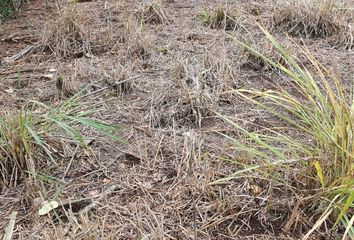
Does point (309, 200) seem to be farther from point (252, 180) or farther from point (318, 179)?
point (252, 180)

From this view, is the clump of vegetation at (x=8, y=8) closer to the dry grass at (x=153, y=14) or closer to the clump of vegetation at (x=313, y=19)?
the dry grass at (x=153, y=14)

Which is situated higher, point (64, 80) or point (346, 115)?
point (346, 115)

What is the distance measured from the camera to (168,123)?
2002 millimetres

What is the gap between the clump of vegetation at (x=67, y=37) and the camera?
2689mm

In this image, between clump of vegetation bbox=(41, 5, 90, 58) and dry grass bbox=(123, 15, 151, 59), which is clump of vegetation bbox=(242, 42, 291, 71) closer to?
dry grass bbox=(123, 15, 151, 59)

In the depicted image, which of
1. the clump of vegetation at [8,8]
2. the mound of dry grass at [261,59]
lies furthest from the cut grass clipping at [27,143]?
the clump of vegetation at [8,8]

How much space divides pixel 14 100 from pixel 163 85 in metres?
0.79

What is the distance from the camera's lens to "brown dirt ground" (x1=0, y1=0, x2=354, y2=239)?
1.44 meters

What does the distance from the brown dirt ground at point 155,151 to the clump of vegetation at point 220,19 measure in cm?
8

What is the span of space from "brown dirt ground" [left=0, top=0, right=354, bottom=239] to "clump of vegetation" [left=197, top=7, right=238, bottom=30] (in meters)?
0.08

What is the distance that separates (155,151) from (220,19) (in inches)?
63.9

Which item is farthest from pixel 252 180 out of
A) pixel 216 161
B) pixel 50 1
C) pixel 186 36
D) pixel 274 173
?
pixel 50 1

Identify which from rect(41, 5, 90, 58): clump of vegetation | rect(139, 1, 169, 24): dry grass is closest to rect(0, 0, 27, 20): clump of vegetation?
rect(41, 5, 90, 58): clump of vegetation

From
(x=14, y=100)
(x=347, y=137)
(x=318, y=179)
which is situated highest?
(x=347, y=137)
